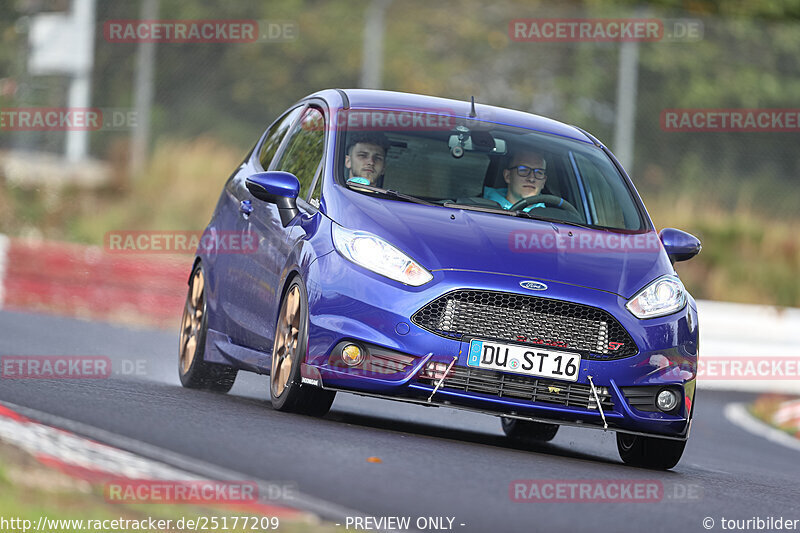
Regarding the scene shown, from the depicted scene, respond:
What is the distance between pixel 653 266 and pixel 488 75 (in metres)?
14.7

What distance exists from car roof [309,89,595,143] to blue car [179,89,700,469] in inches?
1.0

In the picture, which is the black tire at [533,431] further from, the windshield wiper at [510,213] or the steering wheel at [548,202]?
the windshield wiper at [510,213]

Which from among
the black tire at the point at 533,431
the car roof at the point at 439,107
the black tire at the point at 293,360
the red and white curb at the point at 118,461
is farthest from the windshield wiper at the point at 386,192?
the black tire at the point at 533,431

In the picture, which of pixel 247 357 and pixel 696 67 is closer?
pixel 247 357

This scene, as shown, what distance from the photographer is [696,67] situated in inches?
875

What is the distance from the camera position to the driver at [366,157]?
8269mm

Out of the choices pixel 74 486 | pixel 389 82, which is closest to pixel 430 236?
pixel 74 486

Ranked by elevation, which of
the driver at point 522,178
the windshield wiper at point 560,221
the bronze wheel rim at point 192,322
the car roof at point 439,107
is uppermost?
the car roof at point 439,107

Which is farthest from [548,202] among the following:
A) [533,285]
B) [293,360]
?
[293,360]

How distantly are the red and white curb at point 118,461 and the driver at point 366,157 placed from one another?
7.47 feet

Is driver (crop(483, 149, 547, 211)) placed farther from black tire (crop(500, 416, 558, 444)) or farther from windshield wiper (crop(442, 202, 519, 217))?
black tire (crop(500, 416, 558, 444))

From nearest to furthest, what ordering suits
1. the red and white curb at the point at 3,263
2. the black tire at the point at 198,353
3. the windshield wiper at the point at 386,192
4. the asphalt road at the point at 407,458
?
the asphalt road at the point at 407,458 < the windshield wiper at the point at 386,192 < the black tire at the point at 198,353 < the red and white curb at the point at 3,263

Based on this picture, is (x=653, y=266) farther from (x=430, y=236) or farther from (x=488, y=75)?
(x=488, y=75)

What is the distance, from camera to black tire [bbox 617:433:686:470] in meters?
8.11
